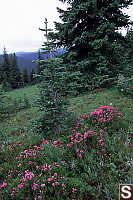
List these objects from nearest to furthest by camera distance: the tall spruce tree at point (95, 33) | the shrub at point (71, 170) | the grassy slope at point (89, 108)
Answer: the shrub at point (71, 170)
the grassy slope at point (89, 108)
the tall spruce tree at point (95, 33)

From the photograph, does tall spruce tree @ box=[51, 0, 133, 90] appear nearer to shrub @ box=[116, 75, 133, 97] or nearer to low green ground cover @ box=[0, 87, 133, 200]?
shrub @ box=[116, 75, 133, 97]

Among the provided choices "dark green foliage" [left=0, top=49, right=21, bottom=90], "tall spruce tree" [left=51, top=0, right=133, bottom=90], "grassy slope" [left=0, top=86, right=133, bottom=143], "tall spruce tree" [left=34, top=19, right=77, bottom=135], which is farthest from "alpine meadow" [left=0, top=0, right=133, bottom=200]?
"dark green foliage" [left=0, top=49, right=21, bottom=90]

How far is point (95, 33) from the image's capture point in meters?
11.6

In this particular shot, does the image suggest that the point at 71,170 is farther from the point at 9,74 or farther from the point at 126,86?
the point at 9,74

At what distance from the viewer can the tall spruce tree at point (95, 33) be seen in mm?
11141

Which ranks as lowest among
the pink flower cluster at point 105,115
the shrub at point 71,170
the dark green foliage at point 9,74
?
the shrub at point 71,170

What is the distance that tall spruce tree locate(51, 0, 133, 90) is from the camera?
1114cm

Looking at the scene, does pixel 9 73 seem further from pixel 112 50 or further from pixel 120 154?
pixel 120 154

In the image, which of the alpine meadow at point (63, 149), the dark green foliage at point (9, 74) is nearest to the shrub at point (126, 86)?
the alpine meadow at point (63, 149)

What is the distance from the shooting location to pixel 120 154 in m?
3.26

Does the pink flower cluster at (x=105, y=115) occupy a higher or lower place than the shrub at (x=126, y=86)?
lower

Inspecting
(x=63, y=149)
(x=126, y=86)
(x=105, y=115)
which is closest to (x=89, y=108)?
(x=105, y=115)

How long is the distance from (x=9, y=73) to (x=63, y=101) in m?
53.3

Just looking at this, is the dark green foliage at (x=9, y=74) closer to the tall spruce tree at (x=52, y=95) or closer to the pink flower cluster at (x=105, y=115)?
the tall spruce tree at (x=52, y=95)
